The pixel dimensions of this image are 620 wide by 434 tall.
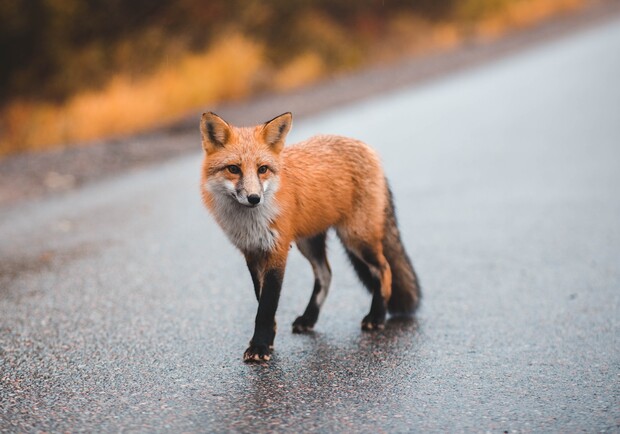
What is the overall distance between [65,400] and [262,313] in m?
1.16

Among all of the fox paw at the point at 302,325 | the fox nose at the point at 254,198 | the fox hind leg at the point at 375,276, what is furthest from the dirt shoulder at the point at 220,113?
the fox nose at the point at 254,198

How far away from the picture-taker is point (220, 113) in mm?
13609

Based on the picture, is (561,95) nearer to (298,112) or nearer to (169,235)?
(298,112)

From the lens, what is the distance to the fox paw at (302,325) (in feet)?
17.0

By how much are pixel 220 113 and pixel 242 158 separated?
9.20m

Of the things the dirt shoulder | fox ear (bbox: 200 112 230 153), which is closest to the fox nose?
fox ear (bbox: 200 112 230 153)

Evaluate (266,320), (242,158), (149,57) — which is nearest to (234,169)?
(242,158)

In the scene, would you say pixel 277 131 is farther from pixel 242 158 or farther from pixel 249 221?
pixel 249 221

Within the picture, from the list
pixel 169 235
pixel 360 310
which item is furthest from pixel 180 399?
pixel 169 235

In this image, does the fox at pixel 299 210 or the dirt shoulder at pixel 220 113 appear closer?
the fox at pixel 299 210

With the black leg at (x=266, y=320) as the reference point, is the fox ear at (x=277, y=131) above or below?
above

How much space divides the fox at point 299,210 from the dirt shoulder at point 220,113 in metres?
4.89

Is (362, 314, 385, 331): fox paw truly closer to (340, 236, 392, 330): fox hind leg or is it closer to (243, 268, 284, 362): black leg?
(340, 236, 392, 330): fox hind leg

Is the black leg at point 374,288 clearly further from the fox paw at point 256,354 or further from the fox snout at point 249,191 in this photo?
the fox snout at point 249,191
